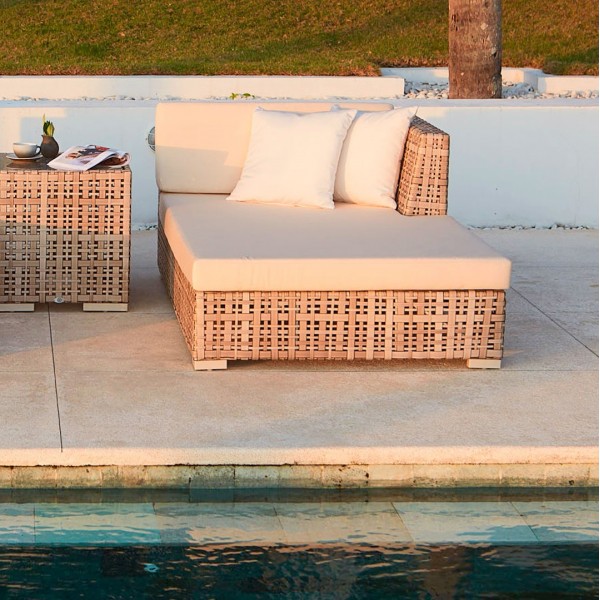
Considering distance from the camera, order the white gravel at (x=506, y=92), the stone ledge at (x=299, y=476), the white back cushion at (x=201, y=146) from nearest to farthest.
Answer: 1. the stone ledge at (x=299, y=476)
2. the white back cushion at (x=201, y=146)
3. the white gravel at (x=506, y=92)

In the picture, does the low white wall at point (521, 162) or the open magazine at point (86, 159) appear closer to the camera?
the open magazine at point (86, 159)

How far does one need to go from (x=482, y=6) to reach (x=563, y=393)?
5.08 meters

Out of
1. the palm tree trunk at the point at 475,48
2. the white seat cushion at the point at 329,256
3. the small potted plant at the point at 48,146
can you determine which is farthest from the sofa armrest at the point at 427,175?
the palm tree trunk at the point at 475,48

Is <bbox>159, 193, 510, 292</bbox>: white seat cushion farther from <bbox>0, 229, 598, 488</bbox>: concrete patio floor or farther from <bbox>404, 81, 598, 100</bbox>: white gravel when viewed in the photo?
<bbox>404, 81, 598, 100</bbox>: white gravel

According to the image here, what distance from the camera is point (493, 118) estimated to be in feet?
26.0

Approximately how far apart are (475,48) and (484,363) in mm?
4850

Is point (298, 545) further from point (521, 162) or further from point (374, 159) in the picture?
point (521, 162)

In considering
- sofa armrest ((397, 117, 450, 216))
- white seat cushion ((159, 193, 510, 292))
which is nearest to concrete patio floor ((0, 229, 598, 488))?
white seat cushion ((159, 193, 510, 292))

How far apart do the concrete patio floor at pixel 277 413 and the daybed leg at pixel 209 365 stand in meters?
0.03

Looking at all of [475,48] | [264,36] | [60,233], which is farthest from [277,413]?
[264,36]

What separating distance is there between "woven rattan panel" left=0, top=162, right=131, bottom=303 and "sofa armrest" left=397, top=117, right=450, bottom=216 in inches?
48.7

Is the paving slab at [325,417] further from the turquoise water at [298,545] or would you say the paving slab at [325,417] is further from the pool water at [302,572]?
the pool water at [302,572]

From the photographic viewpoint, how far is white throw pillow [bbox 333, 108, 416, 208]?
19.2ft

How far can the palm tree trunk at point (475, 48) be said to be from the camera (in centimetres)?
918
